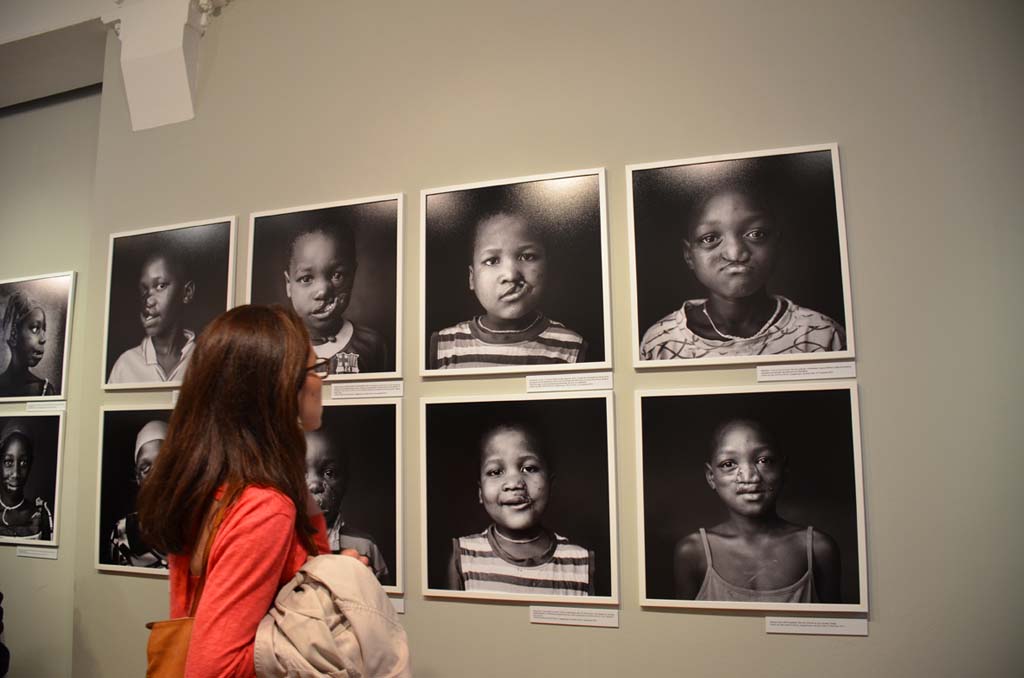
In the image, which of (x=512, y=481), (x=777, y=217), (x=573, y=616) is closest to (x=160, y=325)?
(x=512, y=481)

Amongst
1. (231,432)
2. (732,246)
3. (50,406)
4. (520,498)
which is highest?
(732,246)

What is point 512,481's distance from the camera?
9.30ft

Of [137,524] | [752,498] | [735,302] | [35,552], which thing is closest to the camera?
[752,498]

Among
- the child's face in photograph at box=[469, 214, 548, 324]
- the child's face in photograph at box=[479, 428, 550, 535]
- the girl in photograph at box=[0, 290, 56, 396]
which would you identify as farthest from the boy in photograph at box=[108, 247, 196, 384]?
the child's face in photograph at box=[479, 428, 550, 535]

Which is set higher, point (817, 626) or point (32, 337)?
point (32, 337)

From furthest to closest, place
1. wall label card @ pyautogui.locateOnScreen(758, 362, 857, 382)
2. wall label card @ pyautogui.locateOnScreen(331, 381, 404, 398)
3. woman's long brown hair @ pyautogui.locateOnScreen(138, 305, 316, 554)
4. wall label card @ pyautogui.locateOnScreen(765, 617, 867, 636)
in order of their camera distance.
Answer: wall label card @ pyautogui.locateOnScreen(331, 381, 404, 398) < wall label card @ pyautogui.locateOnScreen(758, 362, 857, 382) < wall label card @ pyautogui.locateOnScreen(765, 617, 867, 636) < woman's long brown hair @ pyautogui.locateOnScreen(138, 305, 316, 554)

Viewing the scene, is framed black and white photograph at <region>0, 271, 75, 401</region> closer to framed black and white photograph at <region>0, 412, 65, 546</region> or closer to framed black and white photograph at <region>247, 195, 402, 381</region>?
framed black and white photograph at <region>0, 412, 65, 546</region>

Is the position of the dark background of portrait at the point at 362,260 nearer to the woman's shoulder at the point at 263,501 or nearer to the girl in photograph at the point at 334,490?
the girl in photograph at the point at 334,490

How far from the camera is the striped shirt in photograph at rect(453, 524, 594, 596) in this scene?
2.71 meters

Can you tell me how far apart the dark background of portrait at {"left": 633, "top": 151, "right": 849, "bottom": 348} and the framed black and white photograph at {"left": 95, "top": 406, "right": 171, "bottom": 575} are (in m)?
2.63

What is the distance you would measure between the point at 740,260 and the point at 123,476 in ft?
10.9

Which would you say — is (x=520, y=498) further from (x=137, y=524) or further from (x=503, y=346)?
(x=137, y=524)

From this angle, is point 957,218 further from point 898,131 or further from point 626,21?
point 626,21

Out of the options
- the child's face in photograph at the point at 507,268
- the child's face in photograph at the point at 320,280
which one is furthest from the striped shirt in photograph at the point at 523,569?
the child's face in photograph at the point at 320,280
